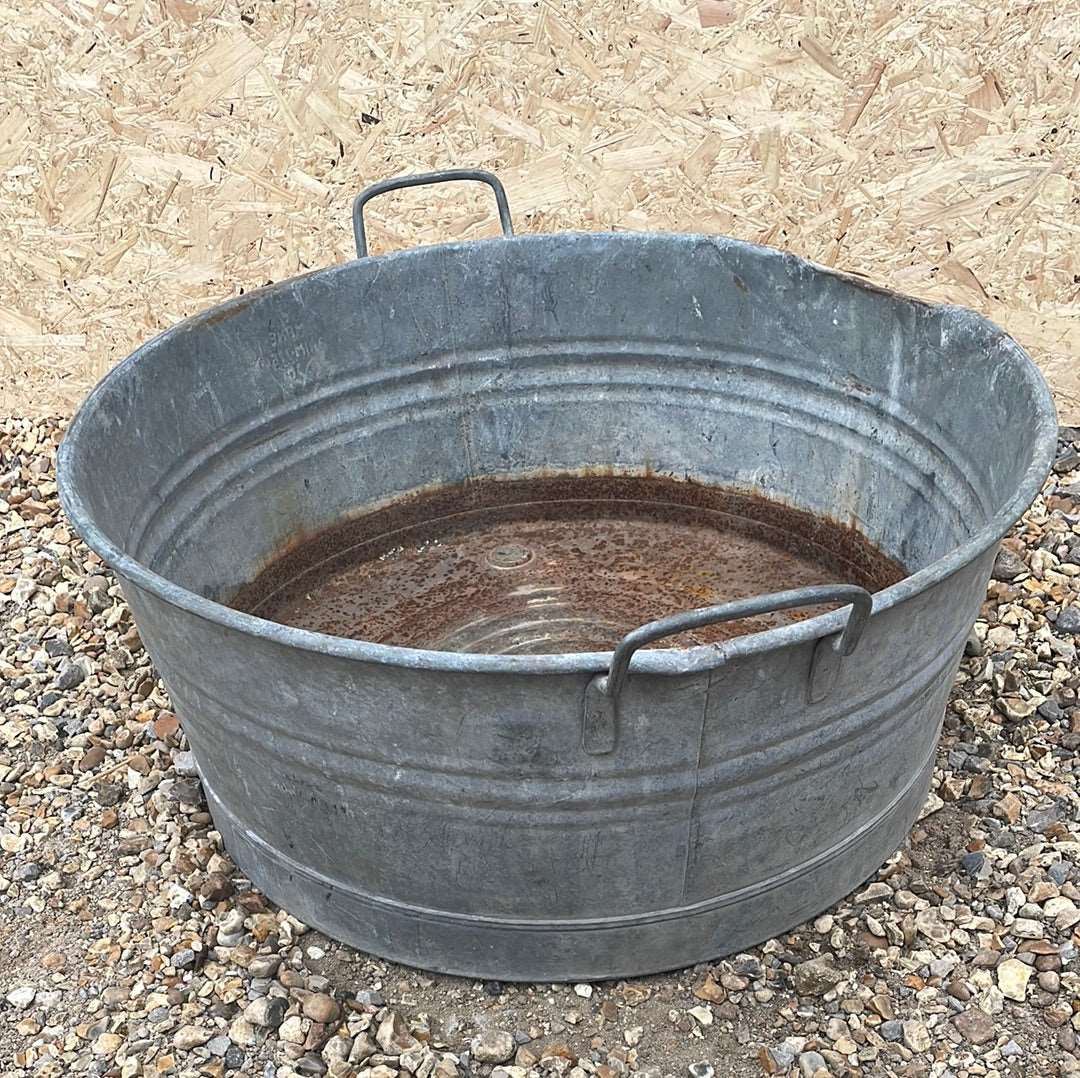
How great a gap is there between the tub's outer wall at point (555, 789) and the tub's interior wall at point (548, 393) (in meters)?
0.47

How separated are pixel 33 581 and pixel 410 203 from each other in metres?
1.25

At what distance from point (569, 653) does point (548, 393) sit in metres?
0.79

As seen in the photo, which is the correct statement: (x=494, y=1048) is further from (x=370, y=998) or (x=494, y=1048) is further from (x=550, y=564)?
(x=550, y=564)

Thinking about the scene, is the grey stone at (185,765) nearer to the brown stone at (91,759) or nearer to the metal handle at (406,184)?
the brown stone at (91,759)

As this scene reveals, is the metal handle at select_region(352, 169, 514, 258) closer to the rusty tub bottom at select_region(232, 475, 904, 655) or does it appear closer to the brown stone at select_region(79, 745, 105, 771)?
the rusty tub bottom at select_region(232, 475, 904, 655)

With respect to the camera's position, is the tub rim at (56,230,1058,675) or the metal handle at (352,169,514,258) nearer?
the tub rim at (56,230,1058,675)

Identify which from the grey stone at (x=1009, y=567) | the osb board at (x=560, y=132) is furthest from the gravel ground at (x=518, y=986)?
the osb board at (x=560, y=132)

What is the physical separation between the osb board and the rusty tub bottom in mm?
824

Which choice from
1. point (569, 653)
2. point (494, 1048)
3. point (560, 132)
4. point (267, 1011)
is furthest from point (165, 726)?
point (560, 132)

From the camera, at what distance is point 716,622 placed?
1.44 metres

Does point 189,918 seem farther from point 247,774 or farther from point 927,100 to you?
point 927,100

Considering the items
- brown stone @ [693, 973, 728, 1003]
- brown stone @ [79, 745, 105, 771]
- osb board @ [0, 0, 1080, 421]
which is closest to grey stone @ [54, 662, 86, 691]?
brown stone @ [79, 745, 105, 771]

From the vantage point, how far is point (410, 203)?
3.12 m

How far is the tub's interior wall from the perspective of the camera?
→ 7.11 ft
